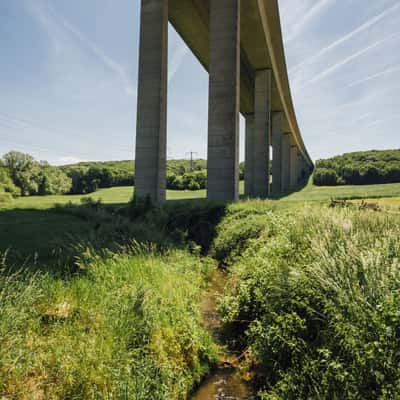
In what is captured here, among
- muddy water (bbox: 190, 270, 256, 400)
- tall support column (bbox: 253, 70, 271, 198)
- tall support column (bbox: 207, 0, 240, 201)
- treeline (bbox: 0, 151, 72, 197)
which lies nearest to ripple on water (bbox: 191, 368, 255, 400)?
muddy water (bbox: 190, 270, 256, 400)

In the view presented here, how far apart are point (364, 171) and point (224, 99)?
5729 cm

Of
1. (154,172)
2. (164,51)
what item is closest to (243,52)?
(164,51)

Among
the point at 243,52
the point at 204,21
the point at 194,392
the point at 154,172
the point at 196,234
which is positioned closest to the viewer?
the point at 194,392

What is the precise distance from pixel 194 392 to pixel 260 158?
1021 inches

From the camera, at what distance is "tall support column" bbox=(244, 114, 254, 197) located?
32.7 meters

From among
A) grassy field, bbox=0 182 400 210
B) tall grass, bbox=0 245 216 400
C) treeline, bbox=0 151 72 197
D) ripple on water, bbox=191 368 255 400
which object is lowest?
ripple on water, bbox=191 368 255 400

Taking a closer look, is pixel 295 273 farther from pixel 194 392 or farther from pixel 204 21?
pixel 204 21

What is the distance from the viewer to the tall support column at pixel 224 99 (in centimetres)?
1533

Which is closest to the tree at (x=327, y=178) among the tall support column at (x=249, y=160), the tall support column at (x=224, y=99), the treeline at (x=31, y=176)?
the tall support column at (x=249, y=160)

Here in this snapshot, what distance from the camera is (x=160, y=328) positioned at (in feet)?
12.9

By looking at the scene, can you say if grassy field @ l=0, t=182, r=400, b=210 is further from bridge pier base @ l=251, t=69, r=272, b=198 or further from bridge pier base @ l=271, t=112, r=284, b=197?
bridge pier base @ l=251, t=69, r=272, b=198

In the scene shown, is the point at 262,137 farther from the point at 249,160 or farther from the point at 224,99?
the point at 224,99

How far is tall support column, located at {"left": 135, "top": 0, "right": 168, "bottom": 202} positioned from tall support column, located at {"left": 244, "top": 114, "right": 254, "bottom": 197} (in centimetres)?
1622

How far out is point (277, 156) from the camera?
37.9 metres
